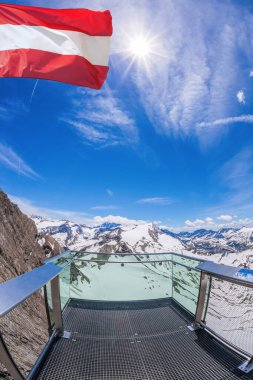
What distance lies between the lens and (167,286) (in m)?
5.91

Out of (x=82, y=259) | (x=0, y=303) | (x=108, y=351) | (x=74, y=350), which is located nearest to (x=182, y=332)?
(x=108, y=351)

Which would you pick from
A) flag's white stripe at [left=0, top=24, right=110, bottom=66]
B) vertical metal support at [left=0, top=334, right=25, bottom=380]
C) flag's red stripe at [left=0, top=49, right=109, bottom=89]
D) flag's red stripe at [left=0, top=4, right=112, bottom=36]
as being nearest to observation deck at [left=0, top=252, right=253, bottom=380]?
vertical metal support at [left=0, top=334, right=25, bottom=380]

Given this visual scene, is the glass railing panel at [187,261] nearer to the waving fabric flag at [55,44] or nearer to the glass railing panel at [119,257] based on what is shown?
the glass railing panel at [119,257]

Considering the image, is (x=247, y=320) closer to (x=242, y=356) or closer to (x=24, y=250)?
(x=242, y=356)

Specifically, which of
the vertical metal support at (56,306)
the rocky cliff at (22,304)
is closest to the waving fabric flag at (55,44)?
the vertical metal support at (56,306)

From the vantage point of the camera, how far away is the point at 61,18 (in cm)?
438

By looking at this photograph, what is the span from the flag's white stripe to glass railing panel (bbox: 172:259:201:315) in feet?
14.9

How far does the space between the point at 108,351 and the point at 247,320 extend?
2125 millimetres

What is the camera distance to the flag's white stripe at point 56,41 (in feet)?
13.5

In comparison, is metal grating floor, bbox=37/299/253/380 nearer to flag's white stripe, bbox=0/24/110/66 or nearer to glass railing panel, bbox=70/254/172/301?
glass railing panel, bbox=70/254/172/301

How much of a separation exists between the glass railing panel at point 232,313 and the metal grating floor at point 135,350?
21 centimetres

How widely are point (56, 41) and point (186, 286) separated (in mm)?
5532

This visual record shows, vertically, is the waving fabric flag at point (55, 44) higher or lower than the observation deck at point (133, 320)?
higher

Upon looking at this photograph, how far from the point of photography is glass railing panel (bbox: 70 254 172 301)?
219 inches
